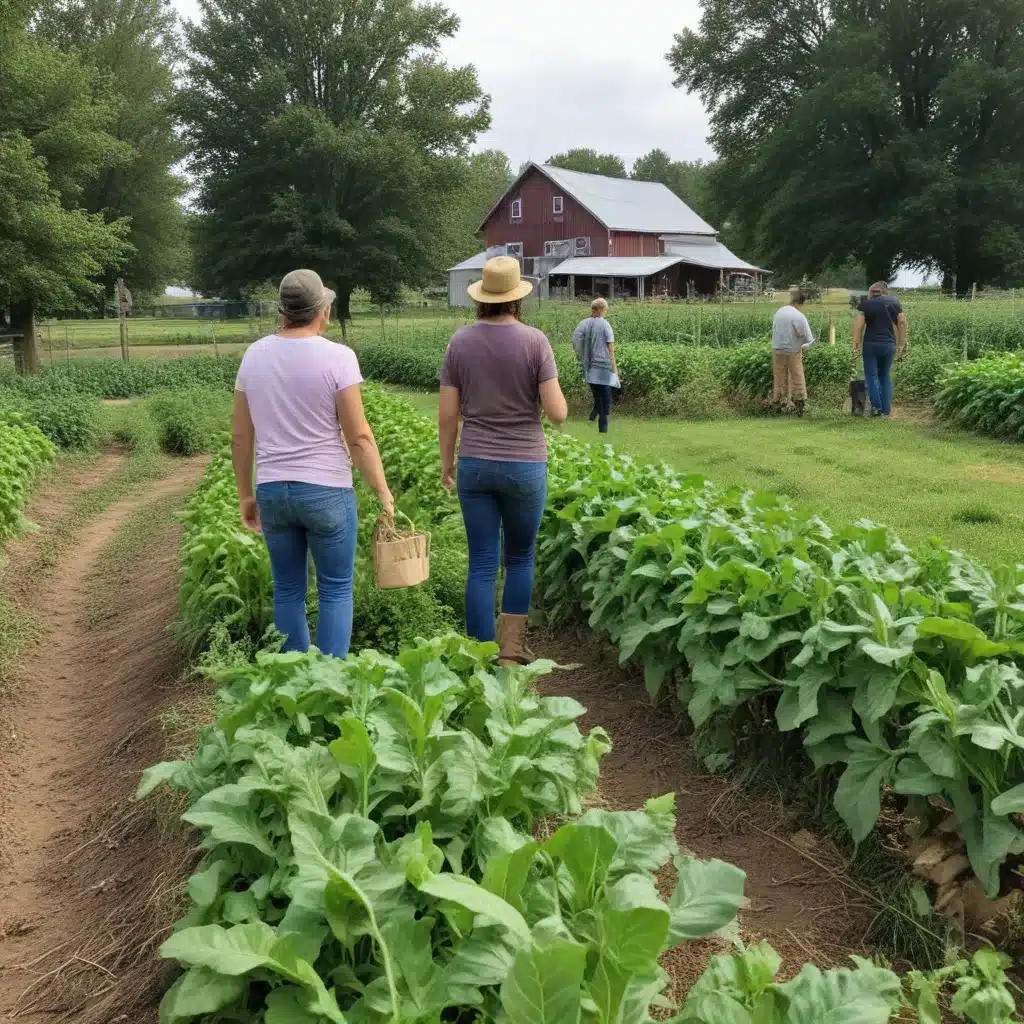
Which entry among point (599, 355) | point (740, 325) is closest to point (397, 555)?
point (599, 355)

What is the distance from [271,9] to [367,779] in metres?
45.8

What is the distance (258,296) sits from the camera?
5928 cm

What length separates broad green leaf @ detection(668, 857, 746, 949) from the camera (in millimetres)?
2039

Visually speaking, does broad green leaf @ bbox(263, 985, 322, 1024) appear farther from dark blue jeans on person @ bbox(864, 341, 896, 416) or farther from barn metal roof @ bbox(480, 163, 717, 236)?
barn metal roof @ bbox(480, 163, 717, 236)

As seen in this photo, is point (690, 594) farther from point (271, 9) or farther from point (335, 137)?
point (271, 9)

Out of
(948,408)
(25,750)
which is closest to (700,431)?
(948,408)

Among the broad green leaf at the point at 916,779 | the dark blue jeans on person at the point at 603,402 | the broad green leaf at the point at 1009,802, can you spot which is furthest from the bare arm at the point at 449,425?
the dark blue jeans on person at the point at 603,402

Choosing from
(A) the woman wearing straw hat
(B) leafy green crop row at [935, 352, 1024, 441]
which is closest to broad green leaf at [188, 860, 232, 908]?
(A) the woman wearing straw hat

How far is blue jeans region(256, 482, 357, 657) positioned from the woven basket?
0.50 feet

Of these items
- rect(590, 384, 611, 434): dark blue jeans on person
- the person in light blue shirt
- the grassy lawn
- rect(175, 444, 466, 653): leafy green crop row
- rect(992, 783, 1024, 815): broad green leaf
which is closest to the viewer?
rect(992, 783, 1024, 815): broad green leaf

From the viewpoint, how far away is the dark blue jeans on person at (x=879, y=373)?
12.4 meters

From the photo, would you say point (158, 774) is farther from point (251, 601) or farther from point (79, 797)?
point (251, 601)

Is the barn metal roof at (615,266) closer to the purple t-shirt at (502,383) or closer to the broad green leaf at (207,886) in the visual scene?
the purple t-shirt at (502,383)

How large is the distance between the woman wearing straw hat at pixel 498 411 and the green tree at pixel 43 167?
1861 cm
